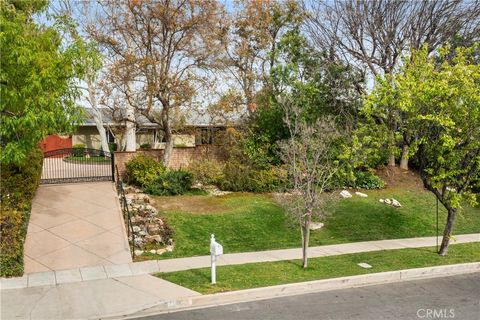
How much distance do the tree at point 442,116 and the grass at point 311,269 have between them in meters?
0.98

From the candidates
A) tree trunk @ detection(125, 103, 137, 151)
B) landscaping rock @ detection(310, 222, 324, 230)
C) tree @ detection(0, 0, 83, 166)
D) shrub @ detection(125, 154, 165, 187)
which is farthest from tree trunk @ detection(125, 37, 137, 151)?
landscaping rock @ detection(310, 222, 324, 230)

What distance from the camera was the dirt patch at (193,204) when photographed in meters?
14.5

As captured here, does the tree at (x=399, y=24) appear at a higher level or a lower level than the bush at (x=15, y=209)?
higher

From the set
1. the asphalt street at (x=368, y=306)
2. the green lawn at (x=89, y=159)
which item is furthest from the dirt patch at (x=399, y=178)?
the green lawn at (x=89, y=159)

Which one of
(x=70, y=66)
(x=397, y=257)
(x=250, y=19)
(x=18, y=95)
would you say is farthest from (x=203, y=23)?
(x=397, y=257)

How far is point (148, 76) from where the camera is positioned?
55.6ft

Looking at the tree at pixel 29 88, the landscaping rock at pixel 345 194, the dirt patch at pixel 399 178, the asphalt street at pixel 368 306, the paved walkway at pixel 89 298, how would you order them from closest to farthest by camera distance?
the paved walkway at pixel 89 298
the asphalt street at pixel 368 306
the tree at pixel 29 88
the landscaping rock at pixel 345 194
the dirt patch at pixel 399 178

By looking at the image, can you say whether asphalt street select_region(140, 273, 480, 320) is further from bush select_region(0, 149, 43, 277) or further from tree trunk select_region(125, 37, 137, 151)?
tree trunk select_region(125, 37, 137, 151)

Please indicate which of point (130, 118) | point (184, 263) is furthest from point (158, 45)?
point (184, 263)

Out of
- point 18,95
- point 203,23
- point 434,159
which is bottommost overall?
point 434,159

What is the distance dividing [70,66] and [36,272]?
4.59m

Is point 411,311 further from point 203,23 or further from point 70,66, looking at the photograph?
point 203,23

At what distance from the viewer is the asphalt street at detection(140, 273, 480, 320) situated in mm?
7453

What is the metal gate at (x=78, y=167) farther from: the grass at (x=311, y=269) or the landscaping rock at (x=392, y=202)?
the landscaping rock at (x=392, y=202)
